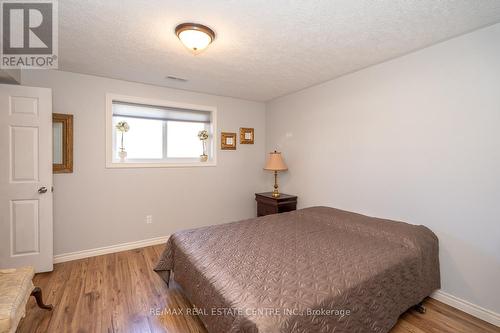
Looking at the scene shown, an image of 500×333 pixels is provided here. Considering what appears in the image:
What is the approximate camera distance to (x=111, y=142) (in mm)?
3080

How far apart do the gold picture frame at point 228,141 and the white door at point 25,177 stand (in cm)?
219

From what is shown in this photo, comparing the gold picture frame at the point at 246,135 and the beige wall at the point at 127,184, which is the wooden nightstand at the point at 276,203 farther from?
the gold picture frame at the point at 246,135

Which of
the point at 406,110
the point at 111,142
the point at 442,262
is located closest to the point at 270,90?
the point at 406,110

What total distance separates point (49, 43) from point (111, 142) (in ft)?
4.10

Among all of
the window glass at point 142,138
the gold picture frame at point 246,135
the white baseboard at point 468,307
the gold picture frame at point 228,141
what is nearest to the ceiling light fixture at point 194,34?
the window glass at point 142,138

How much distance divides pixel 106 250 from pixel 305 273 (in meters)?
2.77

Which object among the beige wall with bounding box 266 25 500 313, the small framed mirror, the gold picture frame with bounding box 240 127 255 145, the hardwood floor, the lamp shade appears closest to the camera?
the hardwood floor

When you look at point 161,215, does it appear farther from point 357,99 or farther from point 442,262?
point 442,262

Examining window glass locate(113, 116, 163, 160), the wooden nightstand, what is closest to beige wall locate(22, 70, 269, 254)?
window glass locate(113, 116, 163, 160)

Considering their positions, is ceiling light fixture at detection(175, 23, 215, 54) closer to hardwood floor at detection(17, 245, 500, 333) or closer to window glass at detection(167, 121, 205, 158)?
window glass at detection(167, 121, 205, 158)

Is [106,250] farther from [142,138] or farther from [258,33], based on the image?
[258,33]

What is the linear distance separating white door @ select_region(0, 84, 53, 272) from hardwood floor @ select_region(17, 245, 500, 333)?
1.10 feet

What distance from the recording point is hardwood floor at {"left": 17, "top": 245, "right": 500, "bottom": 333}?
174 centimetres

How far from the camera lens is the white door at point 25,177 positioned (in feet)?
7.67
